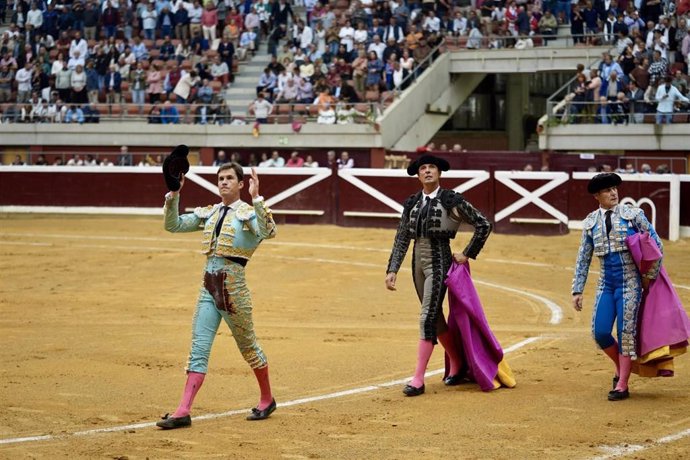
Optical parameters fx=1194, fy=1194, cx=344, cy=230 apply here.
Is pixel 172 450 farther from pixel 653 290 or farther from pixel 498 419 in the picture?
pixel 653 290

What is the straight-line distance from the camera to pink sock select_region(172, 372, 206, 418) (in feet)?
22.6

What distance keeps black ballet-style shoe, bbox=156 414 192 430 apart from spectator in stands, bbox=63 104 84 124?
22787mm

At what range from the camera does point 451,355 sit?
8.34 m

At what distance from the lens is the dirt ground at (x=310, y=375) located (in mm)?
6508

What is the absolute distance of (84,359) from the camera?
30.8 ft

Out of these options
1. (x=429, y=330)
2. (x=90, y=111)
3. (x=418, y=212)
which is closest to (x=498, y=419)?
(x=429, y=330)

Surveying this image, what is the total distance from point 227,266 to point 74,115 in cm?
2272

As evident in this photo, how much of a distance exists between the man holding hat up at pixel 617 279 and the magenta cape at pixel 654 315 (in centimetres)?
5

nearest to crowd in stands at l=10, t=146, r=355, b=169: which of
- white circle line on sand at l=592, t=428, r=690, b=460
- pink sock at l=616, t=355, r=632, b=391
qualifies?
pink sock at l=616, t=355, r=632, b=391

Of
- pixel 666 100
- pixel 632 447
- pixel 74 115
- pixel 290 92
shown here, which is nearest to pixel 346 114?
pixel 290 92

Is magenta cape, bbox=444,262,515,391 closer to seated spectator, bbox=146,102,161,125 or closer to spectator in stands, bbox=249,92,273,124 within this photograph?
spectator in stands, bbox=249,92,273,124

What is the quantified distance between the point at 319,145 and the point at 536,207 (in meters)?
7.02

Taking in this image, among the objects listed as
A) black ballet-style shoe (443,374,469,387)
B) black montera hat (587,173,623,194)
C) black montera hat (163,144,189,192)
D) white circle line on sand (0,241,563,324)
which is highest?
black montera hat (163,144,189,192)

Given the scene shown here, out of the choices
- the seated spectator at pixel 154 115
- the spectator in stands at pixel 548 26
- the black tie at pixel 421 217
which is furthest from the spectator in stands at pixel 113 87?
the black tie at pixel 421 217
